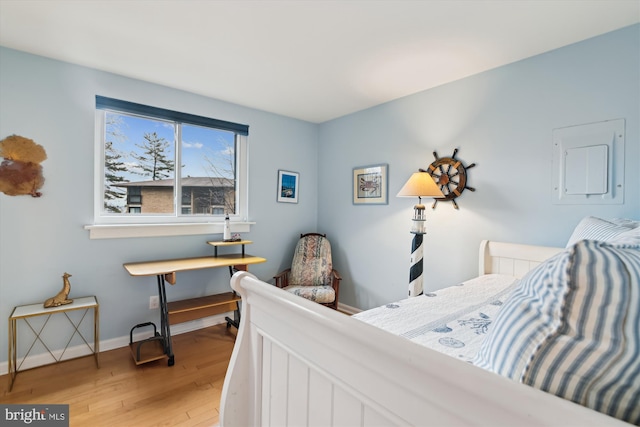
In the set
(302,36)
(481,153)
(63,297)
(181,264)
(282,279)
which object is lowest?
(282,279)

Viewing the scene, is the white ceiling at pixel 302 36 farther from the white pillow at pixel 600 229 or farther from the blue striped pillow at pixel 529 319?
the blue striped pillow at pixel 529 319

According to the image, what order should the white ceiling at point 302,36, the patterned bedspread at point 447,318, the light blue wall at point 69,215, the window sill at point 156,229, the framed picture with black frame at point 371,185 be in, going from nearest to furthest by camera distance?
the patterned bedspread at point 447,318 < the white ceiling at point 302,36 < the light blue wall at point 69,215 < the window sill at point 156,229 < the framed picture with black frame at point 371,185

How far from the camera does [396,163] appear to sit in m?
2.99

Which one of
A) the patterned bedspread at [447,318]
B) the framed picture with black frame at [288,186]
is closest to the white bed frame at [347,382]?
the patterned bedspread at [447,318]

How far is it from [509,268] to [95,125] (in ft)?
11.3

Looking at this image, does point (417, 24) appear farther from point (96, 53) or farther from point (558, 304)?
point (96, 53)

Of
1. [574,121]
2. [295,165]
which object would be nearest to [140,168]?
[295,165]

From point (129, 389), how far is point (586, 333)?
248cm

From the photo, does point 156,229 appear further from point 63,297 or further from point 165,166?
point 63,297

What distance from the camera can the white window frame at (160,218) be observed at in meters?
2.46

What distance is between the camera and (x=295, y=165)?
366 centimetres

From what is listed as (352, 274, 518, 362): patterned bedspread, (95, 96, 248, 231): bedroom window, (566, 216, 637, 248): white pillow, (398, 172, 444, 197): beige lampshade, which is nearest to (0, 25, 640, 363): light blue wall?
(95, 96, 248, 231): bedroom window

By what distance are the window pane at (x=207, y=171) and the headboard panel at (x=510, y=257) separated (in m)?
2.47

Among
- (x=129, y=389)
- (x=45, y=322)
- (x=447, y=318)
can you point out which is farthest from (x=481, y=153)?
(x=45, y=322)
